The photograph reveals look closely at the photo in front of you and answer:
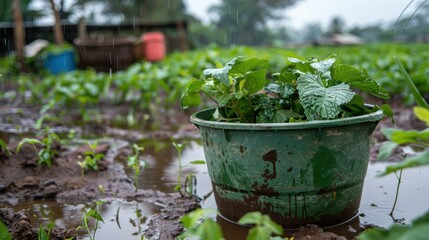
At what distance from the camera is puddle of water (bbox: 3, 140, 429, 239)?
186 centimetres

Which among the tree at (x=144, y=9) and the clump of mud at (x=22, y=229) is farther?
the tree at (x=144, y=9)

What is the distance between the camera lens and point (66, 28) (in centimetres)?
1367

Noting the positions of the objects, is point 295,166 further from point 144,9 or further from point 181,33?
point 144,9

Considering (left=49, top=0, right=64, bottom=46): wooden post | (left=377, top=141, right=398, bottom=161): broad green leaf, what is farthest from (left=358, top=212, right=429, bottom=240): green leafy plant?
(left=49, top=0, right=64, bottom=46): wooden post

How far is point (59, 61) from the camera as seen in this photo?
9.77 meters

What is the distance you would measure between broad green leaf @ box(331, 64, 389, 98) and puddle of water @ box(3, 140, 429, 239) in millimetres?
517

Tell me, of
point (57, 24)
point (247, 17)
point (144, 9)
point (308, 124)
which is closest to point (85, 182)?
point (308, 124)

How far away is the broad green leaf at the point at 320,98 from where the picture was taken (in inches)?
65.5

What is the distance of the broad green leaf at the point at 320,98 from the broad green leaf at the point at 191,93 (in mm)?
420

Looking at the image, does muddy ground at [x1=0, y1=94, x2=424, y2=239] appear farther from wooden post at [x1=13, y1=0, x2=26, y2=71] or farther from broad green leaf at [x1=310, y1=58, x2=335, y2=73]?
wooden post at [x1=13, y1=0, x2=26, y2=71]

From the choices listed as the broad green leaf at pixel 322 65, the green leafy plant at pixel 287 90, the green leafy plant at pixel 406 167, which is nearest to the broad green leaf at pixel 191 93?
the green leafy plant at pixel 287 90

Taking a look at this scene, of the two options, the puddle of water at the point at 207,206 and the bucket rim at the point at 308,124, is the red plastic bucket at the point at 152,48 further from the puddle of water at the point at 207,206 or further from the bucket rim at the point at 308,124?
the bucket rim at the point at 308,124

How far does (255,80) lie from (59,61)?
8675 mm

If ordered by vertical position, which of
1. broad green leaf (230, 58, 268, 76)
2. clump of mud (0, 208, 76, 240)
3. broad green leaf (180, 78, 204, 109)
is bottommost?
clump of mud (0, 208, 76, 240)
